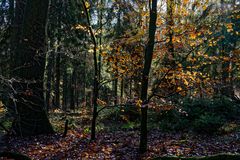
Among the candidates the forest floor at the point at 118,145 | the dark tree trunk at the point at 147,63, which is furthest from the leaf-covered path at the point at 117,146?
the dark tree trunk at the point at 147,63

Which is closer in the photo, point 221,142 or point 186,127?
point 221,142

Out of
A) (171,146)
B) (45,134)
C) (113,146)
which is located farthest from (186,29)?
(45,134)

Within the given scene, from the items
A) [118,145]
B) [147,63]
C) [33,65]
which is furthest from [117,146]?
[33,65]

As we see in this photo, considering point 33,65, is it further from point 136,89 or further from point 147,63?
point 136,89

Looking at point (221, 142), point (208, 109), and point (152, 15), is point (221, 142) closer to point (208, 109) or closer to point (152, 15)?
point (208, 109)

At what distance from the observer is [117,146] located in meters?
8.31

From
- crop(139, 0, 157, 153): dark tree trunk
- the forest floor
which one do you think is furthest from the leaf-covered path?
crop(139, 0, 157, 153): dark tree trunk

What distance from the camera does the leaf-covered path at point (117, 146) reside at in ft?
24.0

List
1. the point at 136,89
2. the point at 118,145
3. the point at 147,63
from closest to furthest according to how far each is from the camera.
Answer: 1. the point at 147,63
2. the point at 118,145
3. the point at 136,89

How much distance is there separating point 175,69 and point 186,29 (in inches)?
46.8

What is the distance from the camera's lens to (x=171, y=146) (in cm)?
803

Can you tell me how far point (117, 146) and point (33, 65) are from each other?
162 inches

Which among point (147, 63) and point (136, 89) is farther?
point (136, 89)

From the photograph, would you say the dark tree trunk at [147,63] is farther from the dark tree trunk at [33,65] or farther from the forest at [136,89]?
the dark tree trunk at [33,65]
